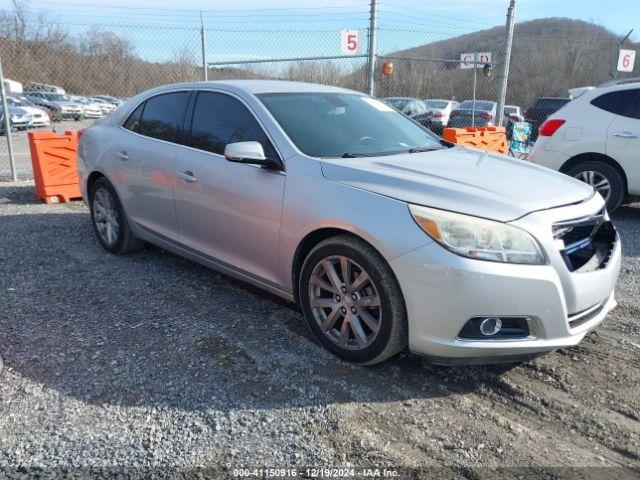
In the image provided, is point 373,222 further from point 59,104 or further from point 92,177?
point 59,104

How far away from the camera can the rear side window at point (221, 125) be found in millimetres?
3729

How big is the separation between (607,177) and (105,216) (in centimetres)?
586

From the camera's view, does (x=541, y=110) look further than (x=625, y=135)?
Yes

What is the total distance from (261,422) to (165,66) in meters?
10.1

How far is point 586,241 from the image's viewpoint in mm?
3020

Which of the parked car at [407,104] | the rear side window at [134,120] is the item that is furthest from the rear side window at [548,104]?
the rear side window at [134,120]

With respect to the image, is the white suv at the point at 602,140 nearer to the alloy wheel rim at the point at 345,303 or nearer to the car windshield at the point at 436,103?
the alloy wheel rim at the point at 345,303

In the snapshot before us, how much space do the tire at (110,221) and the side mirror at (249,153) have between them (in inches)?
81.1

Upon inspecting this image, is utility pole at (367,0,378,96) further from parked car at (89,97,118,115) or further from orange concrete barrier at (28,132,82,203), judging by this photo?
parked car at (89,97,118,115)

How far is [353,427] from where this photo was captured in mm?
2656

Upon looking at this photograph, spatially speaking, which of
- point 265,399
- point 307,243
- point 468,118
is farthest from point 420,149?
point 468,118

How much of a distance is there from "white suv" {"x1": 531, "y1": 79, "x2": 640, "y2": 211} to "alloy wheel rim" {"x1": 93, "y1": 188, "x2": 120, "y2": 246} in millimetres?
5359

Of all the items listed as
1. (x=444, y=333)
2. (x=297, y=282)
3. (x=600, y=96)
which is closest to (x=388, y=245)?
(x=444, y=333)

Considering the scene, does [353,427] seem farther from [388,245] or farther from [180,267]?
[180,267]
